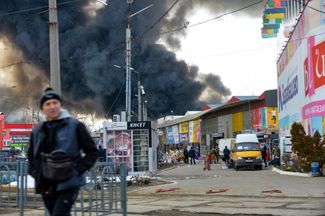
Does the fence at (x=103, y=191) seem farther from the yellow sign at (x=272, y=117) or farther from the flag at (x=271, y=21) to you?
the yellow sign at (x=272, y=117)

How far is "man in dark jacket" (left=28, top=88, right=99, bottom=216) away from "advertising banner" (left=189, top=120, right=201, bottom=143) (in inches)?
3316

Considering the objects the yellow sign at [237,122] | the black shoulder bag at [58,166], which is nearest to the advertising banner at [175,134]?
the yellow sign at [237,122]

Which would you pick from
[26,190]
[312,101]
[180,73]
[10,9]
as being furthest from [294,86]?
[180,73]

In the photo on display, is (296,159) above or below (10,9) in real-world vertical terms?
below

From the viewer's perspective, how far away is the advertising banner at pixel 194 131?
89.3 m

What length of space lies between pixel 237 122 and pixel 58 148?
68.3 m

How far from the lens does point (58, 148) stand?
487 centimetres

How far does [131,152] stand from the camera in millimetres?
24953

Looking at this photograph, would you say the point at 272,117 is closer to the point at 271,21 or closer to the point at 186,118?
the point at 271,21

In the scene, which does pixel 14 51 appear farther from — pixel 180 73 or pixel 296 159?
pixel 296 159

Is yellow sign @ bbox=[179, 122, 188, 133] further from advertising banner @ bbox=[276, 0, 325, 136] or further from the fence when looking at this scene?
the fence

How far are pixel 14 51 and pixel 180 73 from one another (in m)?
29.8

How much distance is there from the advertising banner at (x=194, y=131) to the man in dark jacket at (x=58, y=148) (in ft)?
276

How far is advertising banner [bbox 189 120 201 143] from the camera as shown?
293ft
